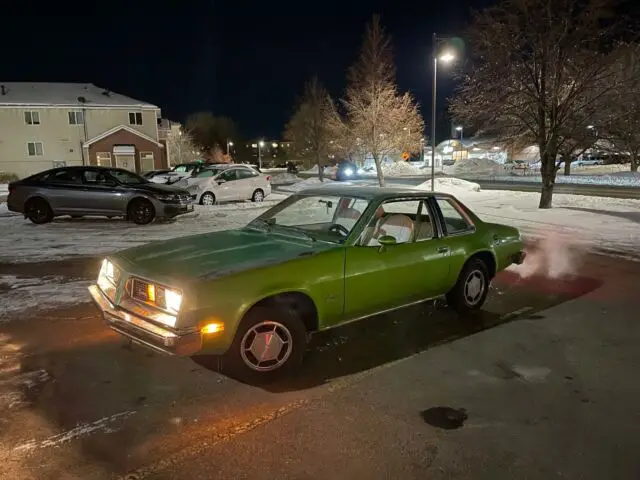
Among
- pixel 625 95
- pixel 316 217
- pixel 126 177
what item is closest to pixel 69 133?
pixel 126 177

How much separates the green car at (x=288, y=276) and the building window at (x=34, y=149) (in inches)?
1692

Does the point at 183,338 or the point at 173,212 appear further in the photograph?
the point at 173,212

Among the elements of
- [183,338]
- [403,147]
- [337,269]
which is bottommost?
[183,338]

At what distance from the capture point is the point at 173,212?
13820 millimetres

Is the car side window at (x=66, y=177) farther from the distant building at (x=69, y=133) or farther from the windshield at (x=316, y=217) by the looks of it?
the distant building at (x=69, y=133)

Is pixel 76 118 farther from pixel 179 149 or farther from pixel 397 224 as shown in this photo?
pixel 397 224

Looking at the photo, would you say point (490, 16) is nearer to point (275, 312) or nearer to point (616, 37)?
point (616, 37)

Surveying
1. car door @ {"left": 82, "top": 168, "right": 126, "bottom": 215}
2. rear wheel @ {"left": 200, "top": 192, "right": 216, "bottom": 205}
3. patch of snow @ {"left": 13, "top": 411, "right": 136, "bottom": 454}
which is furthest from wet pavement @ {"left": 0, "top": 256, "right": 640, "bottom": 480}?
rear wheel @ {"left": 200, "top": 192, "right": 216, "bottom": 205}

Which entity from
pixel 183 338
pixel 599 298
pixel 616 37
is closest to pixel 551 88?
pixel 616 37

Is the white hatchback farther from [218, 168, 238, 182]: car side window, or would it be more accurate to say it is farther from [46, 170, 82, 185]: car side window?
[46, 170, 82, 185]: car side window

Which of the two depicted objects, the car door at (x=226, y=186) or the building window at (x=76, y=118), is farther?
the building window at (x=76, y=118)

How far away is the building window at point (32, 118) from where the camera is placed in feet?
135

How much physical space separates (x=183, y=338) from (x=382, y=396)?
1.56 m

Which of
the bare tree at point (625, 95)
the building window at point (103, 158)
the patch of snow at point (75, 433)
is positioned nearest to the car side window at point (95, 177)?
the patch of snow at point (75, 433)
